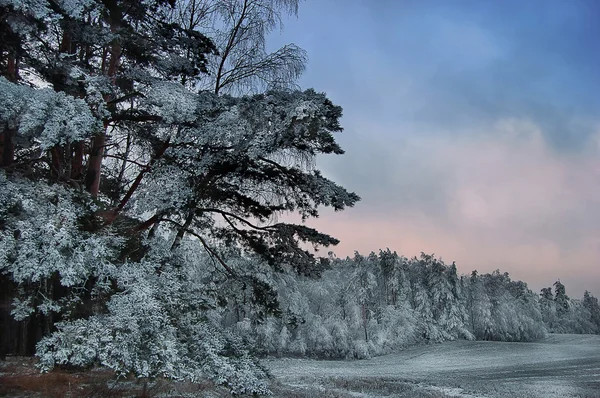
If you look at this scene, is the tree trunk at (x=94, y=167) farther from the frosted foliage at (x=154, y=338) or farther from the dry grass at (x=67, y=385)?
the dry grass at (x=67, y=385)

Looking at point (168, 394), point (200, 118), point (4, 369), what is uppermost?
Result: point (200, 118)

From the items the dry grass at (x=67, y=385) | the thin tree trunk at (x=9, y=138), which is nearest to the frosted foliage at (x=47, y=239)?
the thin tree trunk at (x=9, y=138)

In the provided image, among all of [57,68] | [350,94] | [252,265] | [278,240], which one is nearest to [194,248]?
[252,265]

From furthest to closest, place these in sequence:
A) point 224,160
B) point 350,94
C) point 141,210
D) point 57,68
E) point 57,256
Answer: point 350,94 < point 224,160 < point 141,210 < point 57,68 < point 57,256

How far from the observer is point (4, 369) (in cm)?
755

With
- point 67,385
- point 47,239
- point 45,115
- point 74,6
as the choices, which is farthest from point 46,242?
point 74,6

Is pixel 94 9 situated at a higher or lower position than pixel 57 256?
higher

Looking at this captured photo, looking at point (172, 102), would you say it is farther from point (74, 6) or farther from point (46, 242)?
point (46, 242)

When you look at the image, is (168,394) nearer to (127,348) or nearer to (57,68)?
(127,348)

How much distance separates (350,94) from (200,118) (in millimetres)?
6336

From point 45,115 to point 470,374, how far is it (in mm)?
27877

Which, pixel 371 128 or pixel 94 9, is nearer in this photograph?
pixel 94 9

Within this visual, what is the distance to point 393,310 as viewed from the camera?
5384 centimetres

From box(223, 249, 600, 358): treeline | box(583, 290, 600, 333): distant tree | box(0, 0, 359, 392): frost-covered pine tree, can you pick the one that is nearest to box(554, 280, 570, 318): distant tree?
box(583, 290, 600, 333): distant tree
